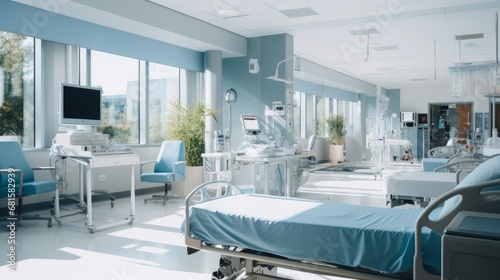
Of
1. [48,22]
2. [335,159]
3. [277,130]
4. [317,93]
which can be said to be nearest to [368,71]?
[317,93]

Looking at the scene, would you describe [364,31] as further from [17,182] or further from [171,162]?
[17,182]

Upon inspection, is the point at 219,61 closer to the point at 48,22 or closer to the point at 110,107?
the point at 110,107

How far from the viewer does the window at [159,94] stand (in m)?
7.86

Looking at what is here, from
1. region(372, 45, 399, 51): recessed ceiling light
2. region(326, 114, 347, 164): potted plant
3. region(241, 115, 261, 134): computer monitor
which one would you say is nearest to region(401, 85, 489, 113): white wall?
region(326, 114, 347, 164): potted plant

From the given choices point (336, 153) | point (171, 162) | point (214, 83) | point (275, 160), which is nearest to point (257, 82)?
point (214, 83)

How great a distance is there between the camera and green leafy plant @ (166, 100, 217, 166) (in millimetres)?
7000

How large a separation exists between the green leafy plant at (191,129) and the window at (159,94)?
2.86 ft

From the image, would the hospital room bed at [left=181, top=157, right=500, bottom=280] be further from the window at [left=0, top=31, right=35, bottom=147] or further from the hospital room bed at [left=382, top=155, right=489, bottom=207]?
the window at [left=0, top=31, right=35, bottom=147]

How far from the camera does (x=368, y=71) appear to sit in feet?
38.9

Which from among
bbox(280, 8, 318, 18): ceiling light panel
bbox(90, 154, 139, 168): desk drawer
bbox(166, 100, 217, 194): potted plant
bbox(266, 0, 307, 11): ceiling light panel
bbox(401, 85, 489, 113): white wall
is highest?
bbox(266, 0, 307, 11): ceiling light panel

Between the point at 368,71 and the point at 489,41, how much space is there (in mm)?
3975

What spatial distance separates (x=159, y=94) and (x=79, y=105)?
342cm

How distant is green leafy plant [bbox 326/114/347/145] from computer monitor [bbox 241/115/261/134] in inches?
288

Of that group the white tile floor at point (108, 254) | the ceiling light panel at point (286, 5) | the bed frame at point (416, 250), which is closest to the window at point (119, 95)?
the white tile floor at point (108, 254)
